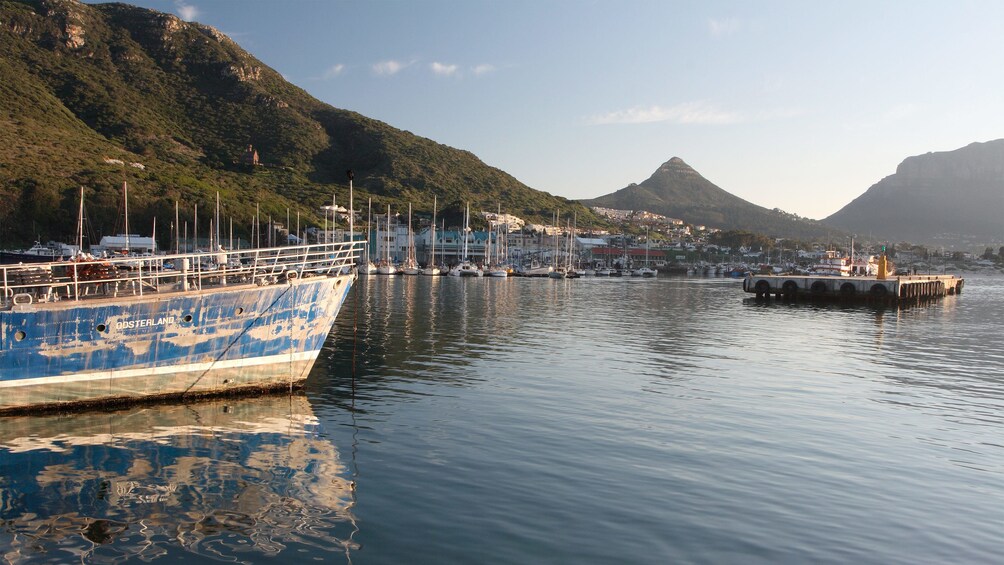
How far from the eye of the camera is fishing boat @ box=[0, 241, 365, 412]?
16.6 m

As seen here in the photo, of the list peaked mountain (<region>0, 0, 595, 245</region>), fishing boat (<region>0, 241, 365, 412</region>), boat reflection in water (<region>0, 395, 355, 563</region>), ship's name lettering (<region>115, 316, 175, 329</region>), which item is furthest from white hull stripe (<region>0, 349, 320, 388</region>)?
peaked mountain (<region>0, 0, 595, 245</region>)

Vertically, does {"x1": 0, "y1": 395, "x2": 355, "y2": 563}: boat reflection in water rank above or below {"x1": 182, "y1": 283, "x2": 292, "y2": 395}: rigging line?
below

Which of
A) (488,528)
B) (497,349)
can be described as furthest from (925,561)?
(497,349)

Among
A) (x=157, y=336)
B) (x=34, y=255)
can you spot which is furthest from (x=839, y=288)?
(x=34, y=255)

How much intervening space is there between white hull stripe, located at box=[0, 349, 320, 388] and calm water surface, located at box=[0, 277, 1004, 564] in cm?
93

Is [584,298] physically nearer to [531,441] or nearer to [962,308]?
[962,308]

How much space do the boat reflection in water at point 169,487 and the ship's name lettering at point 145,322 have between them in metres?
2.25

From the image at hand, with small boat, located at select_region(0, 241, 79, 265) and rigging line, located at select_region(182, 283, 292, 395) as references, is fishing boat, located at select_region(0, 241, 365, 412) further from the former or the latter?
small boat, located at select_region(0, 241, 79, 265)

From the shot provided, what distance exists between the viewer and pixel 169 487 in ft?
40.9

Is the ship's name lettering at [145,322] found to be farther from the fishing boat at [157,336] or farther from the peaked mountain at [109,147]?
the peaked mountain at [109,147]

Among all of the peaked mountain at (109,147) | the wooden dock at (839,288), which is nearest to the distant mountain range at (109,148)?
the peaked mountain at (109,147)

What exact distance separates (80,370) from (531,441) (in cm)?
1117

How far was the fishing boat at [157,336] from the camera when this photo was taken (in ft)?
54.4

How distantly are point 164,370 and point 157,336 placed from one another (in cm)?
101
